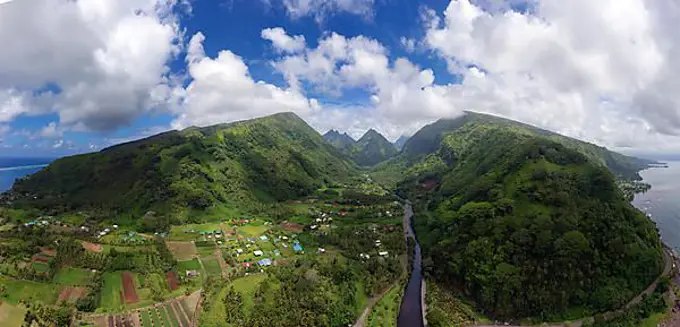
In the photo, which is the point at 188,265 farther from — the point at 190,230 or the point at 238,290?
the point at 190,230

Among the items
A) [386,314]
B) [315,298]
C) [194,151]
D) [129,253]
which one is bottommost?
[386,314]

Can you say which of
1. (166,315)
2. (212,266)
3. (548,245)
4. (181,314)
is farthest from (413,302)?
(166,315)

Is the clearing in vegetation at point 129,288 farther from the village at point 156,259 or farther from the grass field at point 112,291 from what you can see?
the grass field at point 112,291

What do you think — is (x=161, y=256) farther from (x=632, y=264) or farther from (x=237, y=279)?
(x=632, y=264)

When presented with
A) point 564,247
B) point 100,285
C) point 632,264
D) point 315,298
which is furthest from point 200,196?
point 632,264

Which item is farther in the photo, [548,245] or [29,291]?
[548,245]

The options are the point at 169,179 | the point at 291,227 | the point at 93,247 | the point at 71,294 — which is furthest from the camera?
the point at 169,179
